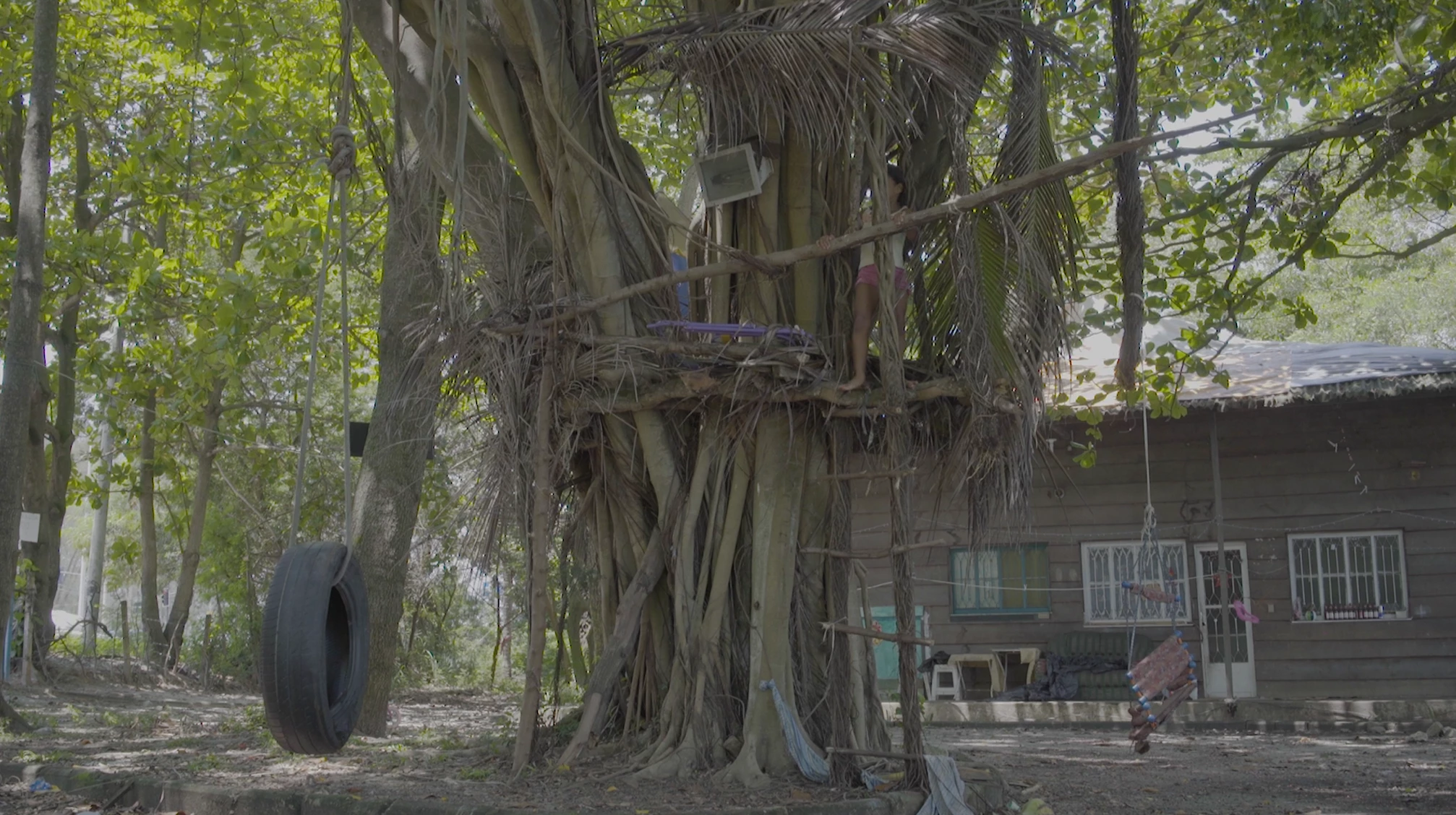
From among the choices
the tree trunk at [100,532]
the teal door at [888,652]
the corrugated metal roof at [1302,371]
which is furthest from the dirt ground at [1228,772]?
the tree trunk at [100,532]

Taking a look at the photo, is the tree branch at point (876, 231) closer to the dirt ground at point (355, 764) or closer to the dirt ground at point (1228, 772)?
the dirt ground at point (355, 764)

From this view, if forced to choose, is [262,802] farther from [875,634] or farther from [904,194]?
[904,194]

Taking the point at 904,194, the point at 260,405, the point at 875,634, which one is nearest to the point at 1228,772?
the point at 875,634

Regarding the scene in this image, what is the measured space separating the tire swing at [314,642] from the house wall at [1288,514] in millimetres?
8768

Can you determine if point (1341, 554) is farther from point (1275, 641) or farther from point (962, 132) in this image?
point (962, 132)

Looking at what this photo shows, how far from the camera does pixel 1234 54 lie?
11.5m

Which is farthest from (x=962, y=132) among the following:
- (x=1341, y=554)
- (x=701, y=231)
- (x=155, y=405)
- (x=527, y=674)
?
(x=155, y=405)

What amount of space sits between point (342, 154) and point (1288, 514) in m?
13.1

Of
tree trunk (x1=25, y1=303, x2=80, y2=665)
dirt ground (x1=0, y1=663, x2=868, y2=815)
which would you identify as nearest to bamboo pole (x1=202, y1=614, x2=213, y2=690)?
tree trunk (x1=25, y1=303, x2=80, y2=665)

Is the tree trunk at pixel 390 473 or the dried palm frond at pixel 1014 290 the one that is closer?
the dried palm frond at pixel 1014 290

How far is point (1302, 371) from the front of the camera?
15.0m

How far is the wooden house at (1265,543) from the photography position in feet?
48.1

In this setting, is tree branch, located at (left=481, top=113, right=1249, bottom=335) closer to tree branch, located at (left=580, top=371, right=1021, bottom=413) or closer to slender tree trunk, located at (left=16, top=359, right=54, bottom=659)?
tree branch, located at (left=580, top=371, right=1021, bottom=413)

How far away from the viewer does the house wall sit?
1472cm
